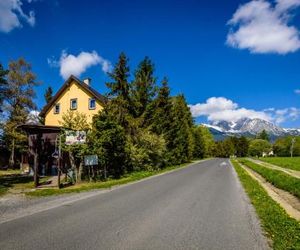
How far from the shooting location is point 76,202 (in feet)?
36.8

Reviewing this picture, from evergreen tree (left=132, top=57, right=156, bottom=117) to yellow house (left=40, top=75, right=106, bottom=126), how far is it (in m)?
3.88

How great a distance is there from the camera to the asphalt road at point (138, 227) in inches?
245

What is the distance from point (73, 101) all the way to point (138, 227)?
28651mm

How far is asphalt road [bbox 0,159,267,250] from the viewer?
6219 mm

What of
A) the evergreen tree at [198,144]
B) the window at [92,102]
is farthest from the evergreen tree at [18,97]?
the evergreen tree at [198,144]

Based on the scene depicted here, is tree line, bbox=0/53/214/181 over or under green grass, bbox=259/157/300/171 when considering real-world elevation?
over

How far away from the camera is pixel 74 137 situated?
17.8 meters

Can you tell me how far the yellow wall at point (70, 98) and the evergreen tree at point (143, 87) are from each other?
4.42m

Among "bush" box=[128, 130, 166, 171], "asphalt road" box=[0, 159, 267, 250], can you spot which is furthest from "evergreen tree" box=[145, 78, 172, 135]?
"asphalt road" box=[0, 159, 267, 250]

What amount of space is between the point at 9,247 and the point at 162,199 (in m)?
6.92

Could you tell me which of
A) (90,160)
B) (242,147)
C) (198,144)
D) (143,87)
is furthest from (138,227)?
(242,147)

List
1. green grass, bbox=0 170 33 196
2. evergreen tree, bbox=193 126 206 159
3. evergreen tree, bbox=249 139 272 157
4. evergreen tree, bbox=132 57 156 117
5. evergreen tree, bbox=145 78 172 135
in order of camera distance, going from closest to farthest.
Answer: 1. green grass, bbox=0 170 33 196
2. evergreen tree, bbox=132 57 156 117
3. evergreen tree, bbox=145 78 172 135
4. evergreen tree, bbox=193 126 206 159
5. evergreen tree, bbox=249 139 272 157

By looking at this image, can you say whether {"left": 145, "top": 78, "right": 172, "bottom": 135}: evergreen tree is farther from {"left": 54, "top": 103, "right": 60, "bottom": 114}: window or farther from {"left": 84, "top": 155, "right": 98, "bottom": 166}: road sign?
{"left": 84, "top": 155, "right": 98, "bottom": 166}: road sign

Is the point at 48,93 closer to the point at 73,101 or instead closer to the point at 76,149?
the point at 73,101
